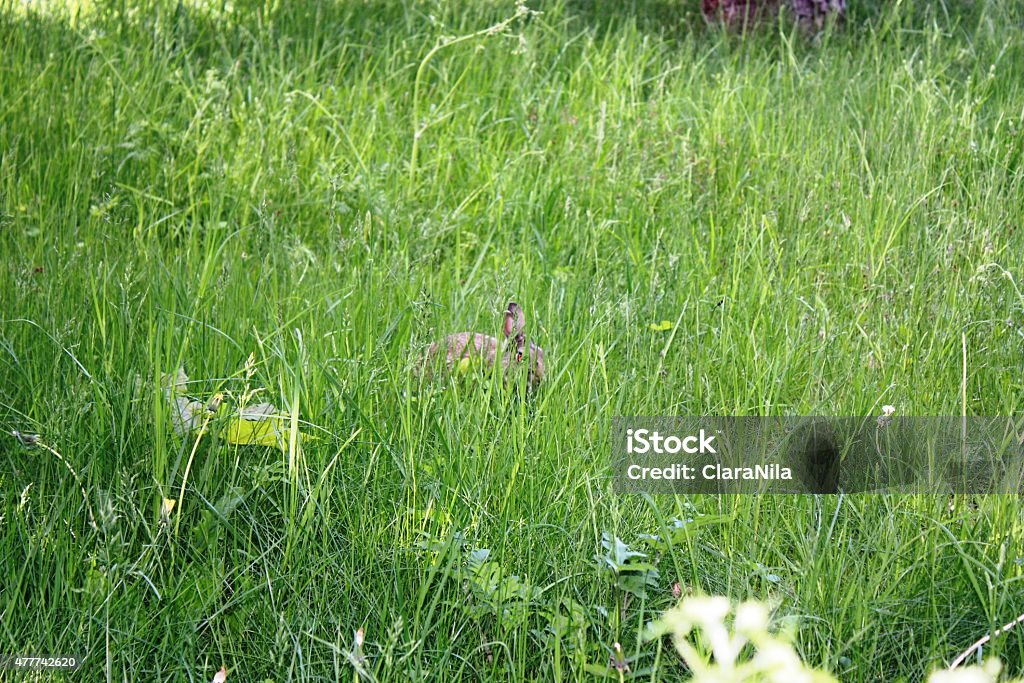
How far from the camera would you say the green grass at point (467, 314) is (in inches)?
72.2

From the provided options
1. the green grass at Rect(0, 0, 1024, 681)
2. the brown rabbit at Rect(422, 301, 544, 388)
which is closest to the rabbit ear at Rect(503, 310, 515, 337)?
the brown rabbit at Rect(422, 301, 544, 388)

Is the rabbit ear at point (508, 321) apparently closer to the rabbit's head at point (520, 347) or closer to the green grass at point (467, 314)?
the rabbit's head at point (520, 347)

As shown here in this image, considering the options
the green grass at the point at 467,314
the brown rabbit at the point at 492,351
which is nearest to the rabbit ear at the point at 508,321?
the brown rabbit at the point at 492,351

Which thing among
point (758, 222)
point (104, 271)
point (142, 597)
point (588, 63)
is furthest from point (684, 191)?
point (142, 597)

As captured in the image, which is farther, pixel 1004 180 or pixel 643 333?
pixel 1004 180

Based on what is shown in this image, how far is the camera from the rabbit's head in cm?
240

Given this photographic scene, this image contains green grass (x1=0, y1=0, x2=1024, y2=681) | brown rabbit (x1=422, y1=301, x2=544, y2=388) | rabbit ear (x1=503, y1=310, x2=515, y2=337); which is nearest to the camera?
green grass (x1=0, y1=0, x2=1024, y2=681)

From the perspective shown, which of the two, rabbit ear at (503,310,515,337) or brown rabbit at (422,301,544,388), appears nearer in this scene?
brown rabbit at (422,301,544,388)

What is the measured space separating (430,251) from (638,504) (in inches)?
55.0

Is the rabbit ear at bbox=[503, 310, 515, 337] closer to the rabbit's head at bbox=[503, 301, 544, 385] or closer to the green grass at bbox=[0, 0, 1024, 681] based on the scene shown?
the rabbit's head at bbox=[503, 301, 544, 385]

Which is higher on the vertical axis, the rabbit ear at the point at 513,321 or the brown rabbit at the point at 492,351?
the rabbit ear at the point at 513,321

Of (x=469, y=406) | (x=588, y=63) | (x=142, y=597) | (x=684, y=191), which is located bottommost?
(x=142, y=597)

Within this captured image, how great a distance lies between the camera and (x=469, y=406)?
2293mm

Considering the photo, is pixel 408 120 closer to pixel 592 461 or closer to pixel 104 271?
pixel 104 271
